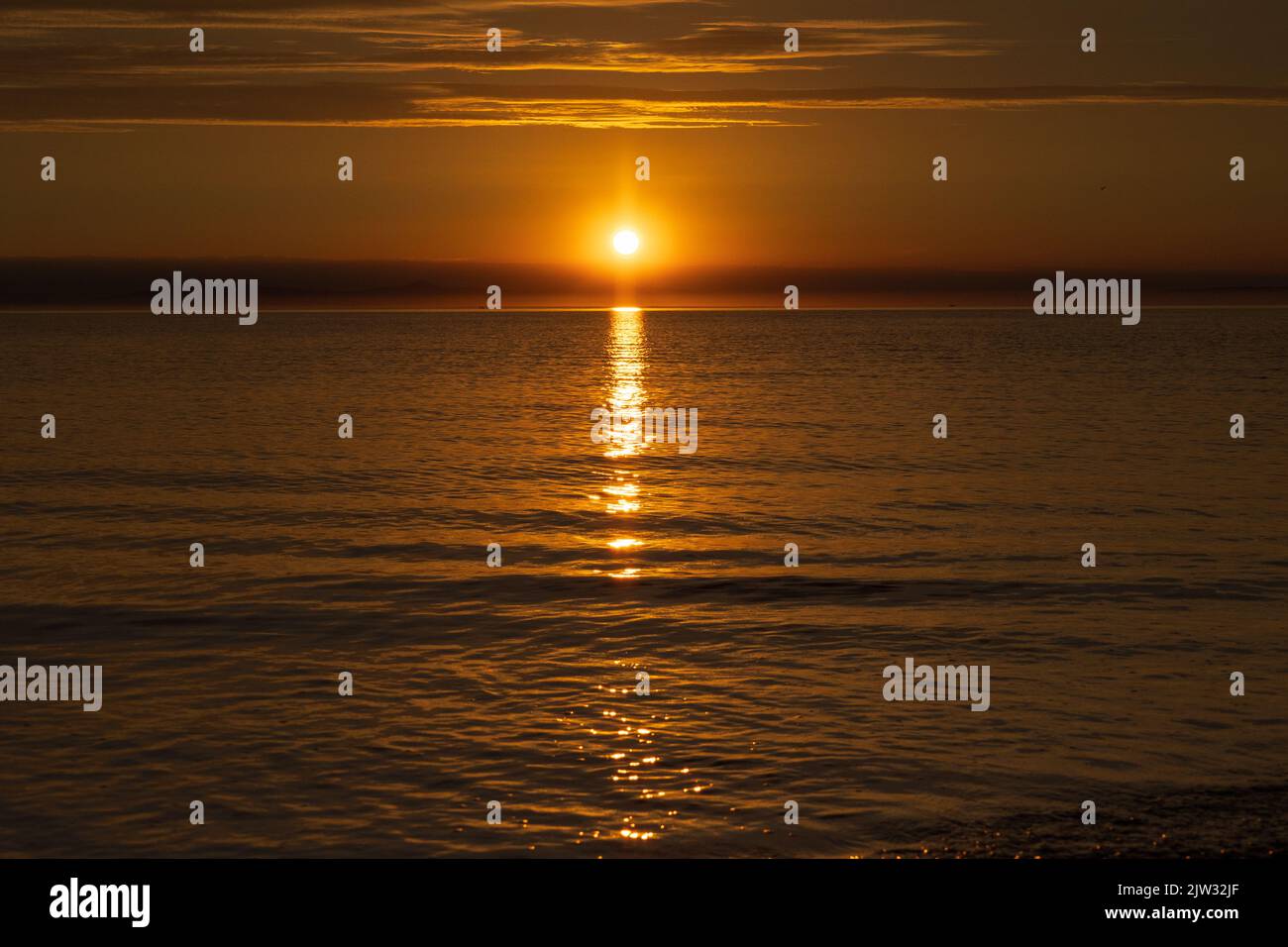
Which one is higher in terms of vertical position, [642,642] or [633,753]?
[642,642]

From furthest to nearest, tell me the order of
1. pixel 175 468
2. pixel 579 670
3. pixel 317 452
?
pixel 317 452 → pixel 175 468 → pixel 579 670

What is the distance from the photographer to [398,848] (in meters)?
11.0

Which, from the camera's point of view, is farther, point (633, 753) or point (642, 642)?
point (642, 642)

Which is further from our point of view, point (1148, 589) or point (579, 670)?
point (1148, 589)

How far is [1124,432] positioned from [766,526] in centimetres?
2446

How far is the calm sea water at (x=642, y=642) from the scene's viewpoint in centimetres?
1170

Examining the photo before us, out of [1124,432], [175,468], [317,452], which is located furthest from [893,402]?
[175,468]

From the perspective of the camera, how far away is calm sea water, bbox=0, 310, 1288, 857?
1170cm

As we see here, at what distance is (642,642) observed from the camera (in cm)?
1811

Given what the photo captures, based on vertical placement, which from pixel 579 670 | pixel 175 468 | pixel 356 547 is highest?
pixel 175 468
